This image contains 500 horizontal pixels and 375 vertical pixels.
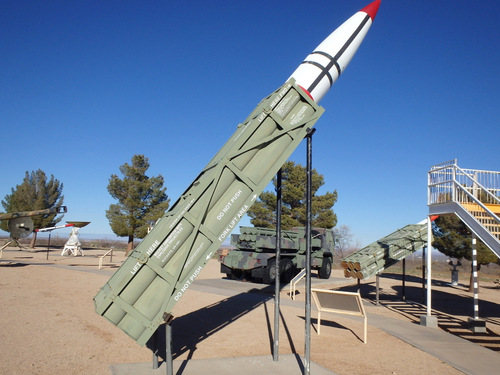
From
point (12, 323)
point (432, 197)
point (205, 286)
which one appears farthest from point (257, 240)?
point (12, 323)

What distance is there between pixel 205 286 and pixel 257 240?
3.31 metres

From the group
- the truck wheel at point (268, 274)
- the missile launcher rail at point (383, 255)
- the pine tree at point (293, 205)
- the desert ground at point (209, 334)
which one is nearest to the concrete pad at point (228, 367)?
the desert ground at point (209, 334)

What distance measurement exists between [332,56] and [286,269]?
39.9 ft

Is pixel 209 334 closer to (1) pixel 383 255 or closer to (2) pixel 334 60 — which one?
(2) pixel 334 60

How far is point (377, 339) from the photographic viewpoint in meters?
7.69

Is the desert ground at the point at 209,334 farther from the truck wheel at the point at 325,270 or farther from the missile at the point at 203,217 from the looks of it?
the truck wheel at the point at 325,270

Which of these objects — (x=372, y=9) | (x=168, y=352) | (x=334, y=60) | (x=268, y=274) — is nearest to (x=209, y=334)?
(x=168, y=352)

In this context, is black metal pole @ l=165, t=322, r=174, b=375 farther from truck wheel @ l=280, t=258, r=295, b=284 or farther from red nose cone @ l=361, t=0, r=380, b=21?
truck wheel @ l=280, t=258, r=295, b=284

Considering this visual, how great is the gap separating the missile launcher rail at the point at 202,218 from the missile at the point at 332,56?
904 millimetres

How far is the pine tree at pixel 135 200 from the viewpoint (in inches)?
1412

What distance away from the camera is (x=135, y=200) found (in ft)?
119

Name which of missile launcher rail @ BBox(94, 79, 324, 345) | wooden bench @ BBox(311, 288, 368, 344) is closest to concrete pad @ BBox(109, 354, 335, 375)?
missile launcher rail @ BBox(94, 79, 324, 345)

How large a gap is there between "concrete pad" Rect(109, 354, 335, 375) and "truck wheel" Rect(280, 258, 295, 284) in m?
11.3

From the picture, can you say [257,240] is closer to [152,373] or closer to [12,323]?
[12,323]
